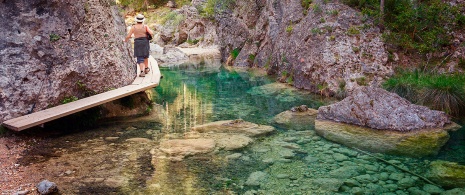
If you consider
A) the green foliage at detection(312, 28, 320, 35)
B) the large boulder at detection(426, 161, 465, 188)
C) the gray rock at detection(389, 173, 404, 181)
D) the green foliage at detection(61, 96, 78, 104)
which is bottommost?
A: the gray rock at detection(389, 173, 404, 181)

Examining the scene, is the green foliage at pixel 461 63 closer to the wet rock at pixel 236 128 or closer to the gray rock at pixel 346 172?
the wet rock at pixel 236 128

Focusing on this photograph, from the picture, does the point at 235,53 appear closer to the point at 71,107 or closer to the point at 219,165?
the point at 71,107

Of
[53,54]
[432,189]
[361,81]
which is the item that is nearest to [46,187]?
[53,54]

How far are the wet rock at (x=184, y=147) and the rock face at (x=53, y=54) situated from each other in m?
2.75

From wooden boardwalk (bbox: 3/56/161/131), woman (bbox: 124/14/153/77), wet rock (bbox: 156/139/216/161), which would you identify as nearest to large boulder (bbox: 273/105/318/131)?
wet rock (bbox: 156/139/216/161)

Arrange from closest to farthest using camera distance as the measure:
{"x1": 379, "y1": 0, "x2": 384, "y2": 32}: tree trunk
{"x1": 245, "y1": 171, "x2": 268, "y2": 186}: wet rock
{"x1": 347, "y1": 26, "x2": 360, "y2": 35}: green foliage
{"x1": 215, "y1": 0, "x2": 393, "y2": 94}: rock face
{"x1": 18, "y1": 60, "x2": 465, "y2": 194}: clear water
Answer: {"x1": 18, "y1": 60, "x2": 465, "y2": 194}: clear water < {"x1": 245, "y1": 171, "x2": 268, "y2": 186}: wet rock < {"x1": 215, "y1": 0, "x2": 393, "y2": 94}: rock face < {"x1": 379, "y1": 0, "x2": 384, "y2": 32}: tree trunk < {"x1": 347, "y1": 26, "x2": 360, "y2": 35}: green foliage

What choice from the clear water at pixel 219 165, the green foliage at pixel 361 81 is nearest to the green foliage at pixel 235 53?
the green foliage at pixel 361 81

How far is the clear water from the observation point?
5953mm

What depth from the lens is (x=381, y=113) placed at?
9.21m

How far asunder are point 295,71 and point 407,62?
4.24 metres

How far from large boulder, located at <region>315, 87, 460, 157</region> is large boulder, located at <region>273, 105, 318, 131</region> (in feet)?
A: 0.91

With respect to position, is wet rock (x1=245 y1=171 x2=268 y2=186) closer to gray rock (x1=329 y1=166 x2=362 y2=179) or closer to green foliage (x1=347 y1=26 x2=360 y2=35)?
gray rock (x1=329 y1=166 x2=362 y2=179)

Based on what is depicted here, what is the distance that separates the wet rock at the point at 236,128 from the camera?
898 cm

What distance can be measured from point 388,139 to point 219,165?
13.0ft
